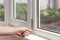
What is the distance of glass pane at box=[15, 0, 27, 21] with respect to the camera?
1846 millimetres

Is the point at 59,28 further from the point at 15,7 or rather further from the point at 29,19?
the point at 15,7

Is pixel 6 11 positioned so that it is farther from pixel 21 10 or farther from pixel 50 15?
pixel 50 15

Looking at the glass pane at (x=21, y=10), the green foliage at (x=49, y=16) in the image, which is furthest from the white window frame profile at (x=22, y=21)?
the green foliage at (x=49, y=16)

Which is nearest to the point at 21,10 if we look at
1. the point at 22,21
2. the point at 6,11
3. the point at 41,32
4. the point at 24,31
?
the point at 22,21

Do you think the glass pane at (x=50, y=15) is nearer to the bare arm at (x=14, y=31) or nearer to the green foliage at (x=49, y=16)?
the green foliage at (x=49, y=16)

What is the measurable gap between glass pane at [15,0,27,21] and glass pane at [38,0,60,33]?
326 mm

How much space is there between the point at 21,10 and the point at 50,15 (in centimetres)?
64

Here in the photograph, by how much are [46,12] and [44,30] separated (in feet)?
0.67

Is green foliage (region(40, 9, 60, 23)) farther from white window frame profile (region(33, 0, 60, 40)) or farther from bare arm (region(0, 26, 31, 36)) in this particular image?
bare arm (region(0, 26, 31, 36))

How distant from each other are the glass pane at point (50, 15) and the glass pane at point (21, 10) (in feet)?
1.07

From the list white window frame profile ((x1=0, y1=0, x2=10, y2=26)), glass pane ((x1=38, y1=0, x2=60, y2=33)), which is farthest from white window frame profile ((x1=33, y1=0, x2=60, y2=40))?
white window frame profile ((x1=0, y1=0, x2=10, y2=26))

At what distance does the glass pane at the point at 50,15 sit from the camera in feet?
4.42

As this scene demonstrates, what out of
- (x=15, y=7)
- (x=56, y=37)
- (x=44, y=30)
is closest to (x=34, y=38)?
(x=44, y=30)

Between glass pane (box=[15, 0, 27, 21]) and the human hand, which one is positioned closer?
the human hand
